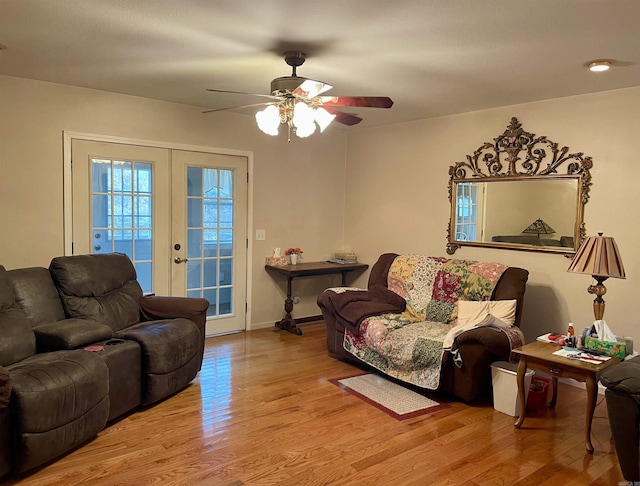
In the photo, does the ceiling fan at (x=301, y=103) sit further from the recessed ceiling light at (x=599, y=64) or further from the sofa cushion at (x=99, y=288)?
the sofa cushion at (x=99, y=288)

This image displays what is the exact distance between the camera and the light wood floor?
2516 millimetres

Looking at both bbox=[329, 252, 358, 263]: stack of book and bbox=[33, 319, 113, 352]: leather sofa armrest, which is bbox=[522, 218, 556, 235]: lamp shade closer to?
bbox=[329, 252, 358, 263]: stack of book

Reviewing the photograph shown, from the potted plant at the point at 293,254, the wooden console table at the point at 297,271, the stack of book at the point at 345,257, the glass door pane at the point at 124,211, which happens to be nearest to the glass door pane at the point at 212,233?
the glass door pane at the point at 124,211

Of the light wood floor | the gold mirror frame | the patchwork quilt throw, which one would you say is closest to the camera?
the light wood floor

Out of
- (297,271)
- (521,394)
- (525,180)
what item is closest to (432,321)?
(521,394)

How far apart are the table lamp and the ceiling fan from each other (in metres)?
1.69

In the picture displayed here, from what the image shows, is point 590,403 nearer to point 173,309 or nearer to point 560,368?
point 560,368

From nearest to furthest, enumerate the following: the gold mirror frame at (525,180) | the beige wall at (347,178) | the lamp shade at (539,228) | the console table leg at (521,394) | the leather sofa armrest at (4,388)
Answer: the leather sofa armrest at (4,388), the console table leg at (521,394), the beige wall at (347,178), the gold mirror frame at (525,180), the lamp shade at (539,228)

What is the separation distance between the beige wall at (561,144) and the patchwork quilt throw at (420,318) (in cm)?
50

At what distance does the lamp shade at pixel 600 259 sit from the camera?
123 inches

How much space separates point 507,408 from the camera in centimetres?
333

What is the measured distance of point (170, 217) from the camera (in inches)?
187

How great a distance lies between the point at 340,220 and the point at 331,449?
11.9 ft

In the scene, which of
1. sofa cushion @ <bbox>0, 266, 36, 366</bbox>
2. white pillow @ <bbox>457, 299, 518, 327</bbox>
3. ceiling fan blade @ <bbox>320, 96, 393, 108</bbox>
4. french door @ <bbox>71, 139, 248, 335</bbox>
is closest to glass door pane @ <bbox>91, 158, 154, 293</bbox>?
french door @ <bbox>71, 139, 248, 335</bbox>
